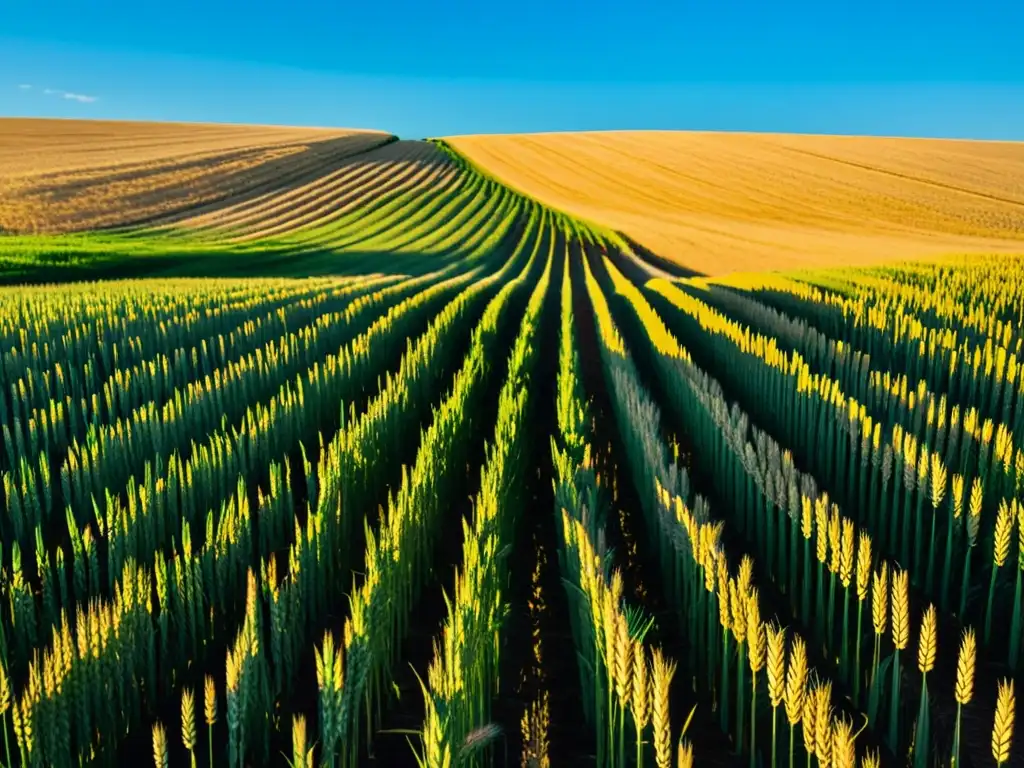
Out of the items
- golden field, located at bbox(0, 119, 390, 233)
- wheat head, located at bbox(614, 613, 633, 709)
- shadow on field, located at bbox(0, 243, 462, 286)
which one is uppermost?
golden field, located at bbox(0, 119, 390, 233)

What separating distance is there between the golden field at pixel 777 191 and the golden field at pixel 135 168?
12591mm

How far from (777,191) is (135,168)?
115ft

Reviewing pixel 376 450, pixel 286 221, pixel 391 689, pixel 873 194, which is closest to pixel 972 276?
pixel 376 450

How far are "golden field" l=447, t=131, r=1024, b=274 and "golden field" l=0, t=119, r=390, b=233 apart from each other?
1259cm

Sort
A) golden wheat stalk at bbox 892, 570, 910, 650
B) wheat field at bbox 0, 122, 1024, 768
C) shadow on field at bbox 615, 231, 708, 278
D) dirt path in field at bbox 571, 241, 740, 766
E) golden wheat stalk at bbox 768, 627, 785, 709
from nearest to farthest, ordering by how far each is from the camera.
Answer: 1. golden wheat stalk at bbox 768, 627, 785, 709
2. golden wheat stalk at bbox 892, 570, 910, 650
3. wheat field at bbox 0, 122, 1024, 768
4. dirt path in field at bbox 571, 241, 740, 766
5. shadow on field at bbox 615, 231, 708, 278

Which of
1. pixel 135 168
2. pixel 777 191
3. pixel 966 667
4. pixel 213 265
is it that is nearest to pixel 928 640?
pixel 966 667

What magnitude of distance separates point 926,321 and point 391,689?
334 inches

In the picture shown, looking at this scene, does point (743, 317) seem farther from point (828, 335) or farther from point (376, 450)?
point (376, 450)

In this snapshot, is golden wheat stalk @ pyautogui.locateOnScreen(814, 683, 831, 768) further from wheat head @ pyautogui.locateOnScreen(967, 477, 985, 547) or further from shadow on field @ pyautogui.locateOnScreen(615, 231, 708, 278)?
shadow on field @ pyautogui.locateOnScreen(615, 231, 708, 278)

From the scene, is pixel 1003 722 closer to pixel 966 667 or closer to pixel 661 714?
pixel 966 667

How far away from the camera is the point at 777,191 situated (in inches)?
1761

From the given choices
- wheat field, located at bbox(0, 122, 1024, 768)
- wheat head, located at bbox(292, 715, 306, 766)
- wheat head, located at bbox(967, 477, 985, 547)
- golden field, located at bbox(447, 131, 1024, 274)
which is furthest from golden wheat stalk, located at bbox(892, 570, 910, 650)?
golden field, located at bbox(447, 131, 1024, 274)

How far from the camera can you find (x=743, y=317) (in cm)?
1180

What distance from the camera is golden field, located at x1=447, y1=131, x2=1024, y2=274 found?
31.2 meters
